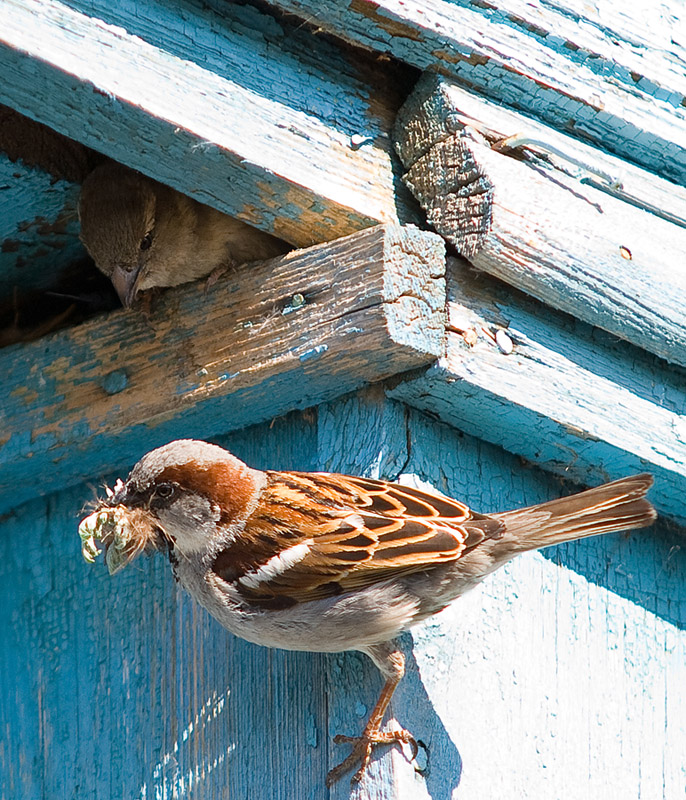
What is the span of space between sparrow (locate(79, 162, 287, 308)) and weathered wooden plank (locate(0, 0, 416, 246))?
0.77ft

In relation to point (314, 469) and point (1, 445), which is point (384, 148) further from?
point (1, 445)

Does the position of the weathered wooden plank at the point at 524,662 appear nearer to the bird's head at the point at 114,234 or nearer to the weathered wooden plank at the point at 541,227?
the weathered wooden plank at the point at 541,227

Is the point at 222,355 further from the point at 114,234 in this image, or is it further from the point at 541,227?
the point at 541,227

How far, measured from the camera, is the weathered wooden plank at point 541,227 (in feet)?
7.23

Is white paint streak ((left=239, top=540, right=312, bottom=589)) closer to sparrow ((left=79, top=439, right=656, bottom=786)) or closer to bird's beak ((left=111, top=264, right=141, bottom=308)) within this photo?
sparrow ((left=79, top=439, right=656, bottom=786))

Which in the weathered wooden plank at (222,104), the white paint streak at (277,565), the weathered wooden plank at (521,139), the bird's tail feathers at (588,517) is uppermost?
the weathered wooden plank at (521,139)

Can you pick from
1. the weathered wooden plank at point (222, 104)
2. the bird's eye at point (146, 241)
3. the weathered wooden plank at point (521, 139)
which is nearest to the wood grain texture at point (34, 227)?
the bird's eye at point (146, 241)

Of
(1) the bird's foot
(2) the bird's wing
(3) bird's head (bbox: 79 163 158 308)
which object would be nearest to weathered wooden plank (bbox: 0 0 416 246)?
(3) bird's head (bbox: 79 163 158 308)

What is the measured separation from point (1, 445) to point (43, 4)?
898mm

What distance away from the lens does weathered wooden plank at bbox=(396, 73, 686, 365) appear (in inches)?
86.7

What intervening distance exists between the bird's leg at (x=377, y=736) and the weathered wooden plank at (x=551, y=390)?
46 cm

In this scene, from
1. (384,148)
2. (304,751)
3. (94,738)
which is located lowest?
(94,738)

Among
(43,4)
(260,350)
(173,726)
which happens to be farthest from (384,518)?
(43,4)

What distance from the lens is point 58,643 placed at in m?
2.59
